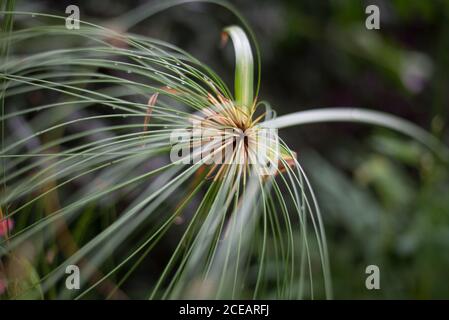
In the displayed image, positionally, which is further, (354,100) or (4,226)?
(354,100)

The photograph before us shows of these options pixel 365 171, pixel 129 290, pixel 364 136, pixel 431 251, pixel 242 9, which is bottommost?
pixel 129 290

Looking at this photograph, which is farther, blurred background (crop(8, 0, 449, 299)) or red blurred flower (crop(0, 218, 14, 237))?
blurred background (crop(8, 0, 449, 299))

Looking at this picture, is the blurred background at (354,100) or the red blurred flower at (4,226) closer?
the red blurred flower at (4,226)

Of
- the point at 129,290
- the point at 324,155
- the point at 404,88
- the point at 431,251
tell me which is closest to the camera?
the point at 431,251

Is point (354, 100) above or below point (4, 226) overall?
above

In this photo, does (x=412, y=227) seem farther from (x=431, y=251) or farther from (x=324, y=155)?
(x=324, y=155)
